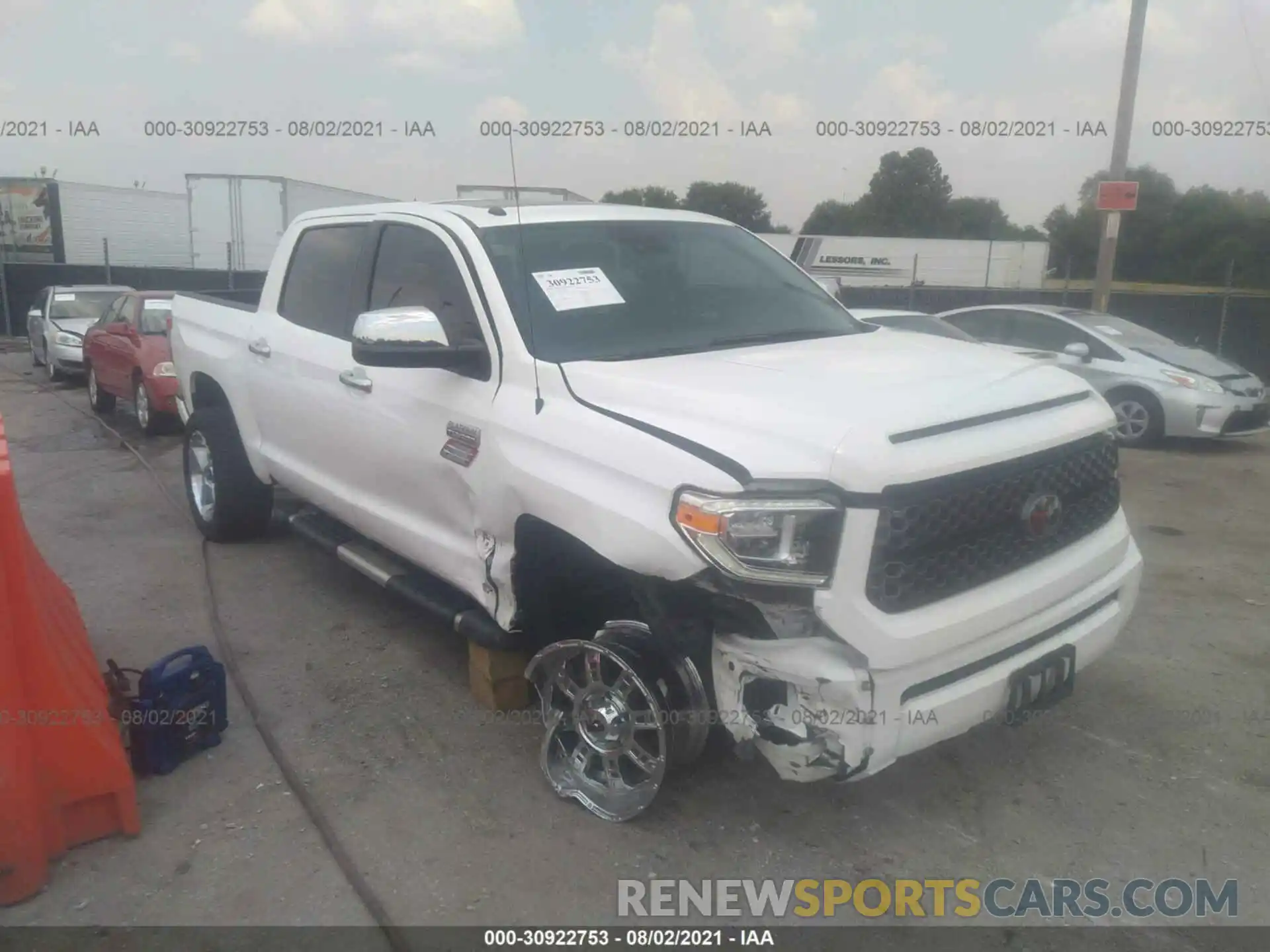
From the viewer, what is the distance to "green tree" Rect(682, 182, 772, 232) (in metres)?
30.7

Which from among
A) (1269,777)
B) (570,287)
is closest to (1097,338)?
(1269,777)

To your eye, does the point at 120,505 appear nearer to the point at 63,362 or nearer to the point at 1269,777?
the point at 1269,777

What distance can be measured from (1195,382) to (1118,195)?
3301mm

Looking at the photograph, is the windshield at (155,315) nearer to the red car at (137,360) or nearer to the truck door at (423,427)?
the red car at (137,360)

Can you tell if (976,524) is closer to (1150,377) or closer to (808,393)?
(808,393)

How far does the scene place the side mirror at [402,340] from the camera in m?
3.62

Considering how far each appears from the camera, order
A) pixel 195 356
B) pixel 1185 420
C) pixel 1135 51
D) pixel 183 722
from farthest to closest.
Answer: pixel 1135 51 < pixel 1185 420 < pixel 195 356 < pixel 183 722

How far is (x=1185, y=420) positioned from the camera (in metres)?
10.3

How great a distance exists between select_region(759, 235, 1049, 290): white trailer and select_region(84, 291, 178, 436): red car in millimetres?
23434

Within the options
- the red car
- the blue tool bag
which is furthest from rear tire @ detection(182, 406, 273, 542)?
the red car

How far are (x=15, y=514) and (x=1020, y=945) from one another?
10.3 ft

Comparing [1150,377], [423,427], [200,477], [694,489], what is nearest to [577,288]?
[423,427]

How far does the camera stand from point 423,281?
168 inches

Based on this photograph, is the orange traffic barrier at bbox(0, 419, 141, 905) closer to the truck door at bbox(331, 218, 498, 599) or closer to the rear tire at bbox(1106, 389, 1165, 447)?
the truck door at bbox(331, 218, 498, 599)
